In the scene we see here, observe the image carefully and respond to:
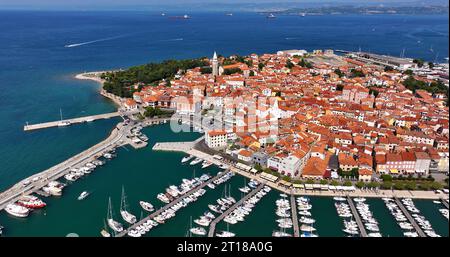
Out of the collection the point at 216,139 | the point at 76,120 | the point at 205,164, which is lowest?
the point at 205,164

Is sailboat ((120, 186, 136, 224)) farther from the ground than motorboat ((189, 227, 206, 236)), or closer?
farther from the ground

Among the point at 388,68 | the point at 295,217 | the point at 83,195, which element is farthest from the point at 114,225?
the point at 388,68

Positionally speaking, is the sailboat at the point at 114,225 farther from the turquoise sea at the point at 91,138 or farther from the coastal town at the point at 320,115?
the coastal town at the point at 320,115

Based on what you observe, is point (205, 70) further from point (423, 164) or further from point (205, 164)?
point (423, 164)

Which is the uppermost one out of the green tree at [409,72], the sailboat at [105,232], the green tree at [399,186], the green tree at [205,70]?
the green tree at [409,72]

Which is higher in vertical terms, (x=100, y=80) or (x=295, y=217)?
(x=100, y=80)

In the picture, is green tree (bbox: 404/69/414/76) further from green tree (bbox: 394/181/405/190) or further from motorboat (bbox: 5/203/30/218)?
motorboat (bbox: 5/203/30/218)

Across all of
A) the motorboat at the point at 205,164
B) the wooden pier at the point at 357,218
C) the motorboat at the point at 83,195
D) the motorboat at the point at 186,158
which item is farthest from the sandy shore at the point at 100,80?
the wooden pier at the point at 357,218

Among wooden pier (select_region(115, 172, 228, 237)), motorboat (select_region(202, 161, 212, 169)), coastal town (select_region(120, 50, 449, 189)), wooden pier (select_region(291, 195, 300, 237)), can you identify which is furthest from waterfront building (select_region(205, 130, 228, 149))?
wooden pier (select_region(291, 195, 300, 237))

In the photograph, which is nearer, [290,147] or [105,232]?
[105,232]
